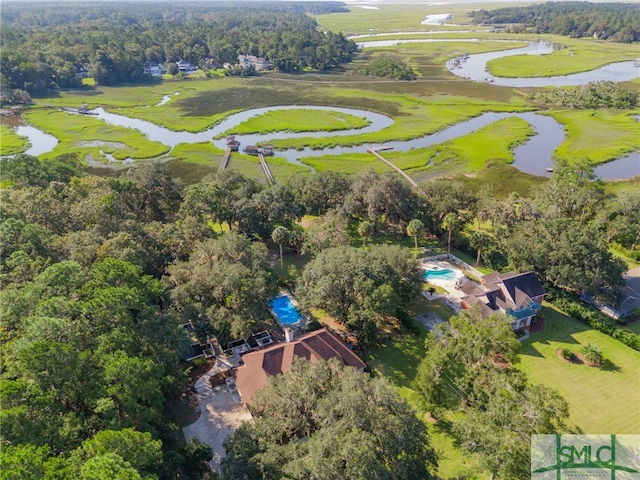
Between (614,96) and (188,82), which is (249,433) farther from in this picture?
(188,82)

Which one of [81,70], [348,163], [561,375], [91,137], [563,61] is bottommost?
[561,375]

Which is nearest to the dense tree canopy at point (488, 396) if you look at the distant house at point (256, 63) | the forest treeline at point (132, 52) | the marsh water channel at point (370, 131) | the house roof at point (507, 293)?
the house roof at point (507, 293)

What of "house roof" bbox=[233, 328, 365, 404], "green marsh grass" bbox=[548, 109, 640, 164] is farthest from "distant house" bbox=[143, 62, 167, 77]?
"house roof" bbox=[233, 328, 365, 404]

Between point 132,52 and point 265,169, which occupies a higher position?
point 132,52

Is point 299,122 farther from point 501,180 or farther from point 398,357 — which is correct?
point 398,357

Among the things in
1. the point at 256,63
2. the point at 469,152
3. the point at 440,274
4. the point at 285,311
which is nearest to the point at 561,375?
the point at 440,274

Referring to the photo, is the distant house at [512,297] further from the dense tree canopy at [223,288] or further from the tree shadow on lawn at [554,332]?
the dense tree canopy at [223,288]
